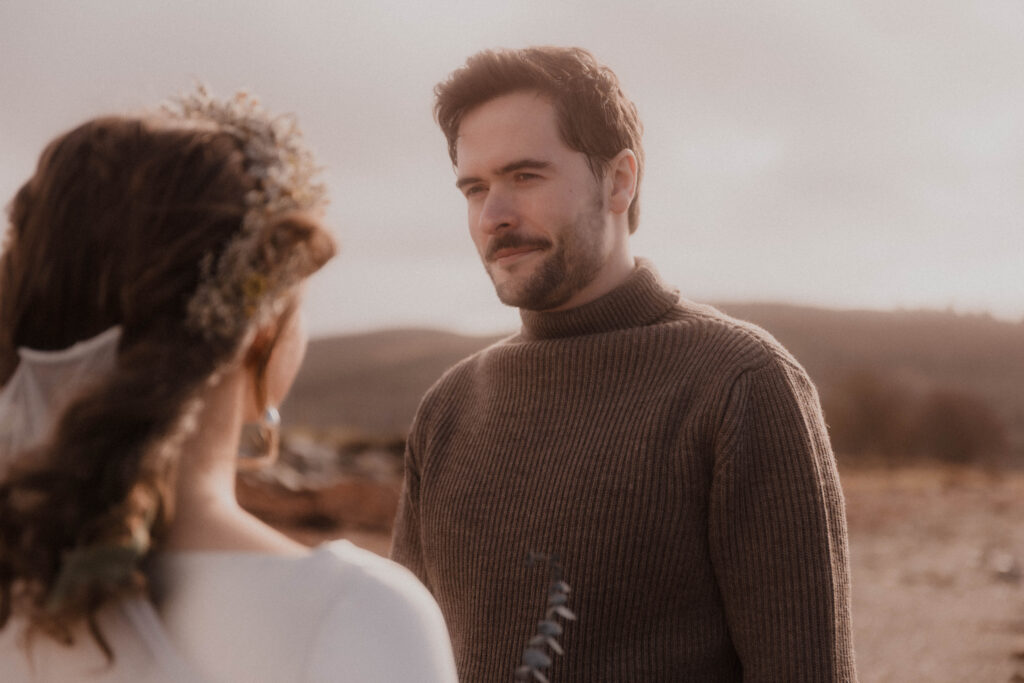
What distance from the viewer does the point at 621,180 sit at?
2.63 metres

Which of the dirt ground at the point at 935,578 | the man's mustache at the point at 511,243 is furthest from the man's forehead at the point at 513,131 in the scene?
the dirt ground at the point at 935,578

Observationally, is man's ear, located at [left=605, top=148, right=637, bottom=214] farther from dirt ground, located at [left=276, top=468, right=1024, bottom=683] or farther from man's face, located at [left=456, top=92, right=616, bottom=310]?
dirt ground, located at [left=276, top=468, right=1024, bottom=683]

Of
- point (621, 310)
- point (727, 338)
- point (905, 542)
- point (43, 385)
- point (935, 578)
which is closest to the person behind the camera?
point (43, 385)

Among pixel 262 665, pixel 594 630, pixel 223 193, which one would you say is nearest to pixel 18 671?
pixel 262 665

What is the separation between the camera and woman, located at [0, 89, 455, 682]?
112cm

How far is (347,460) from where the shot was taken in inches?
489

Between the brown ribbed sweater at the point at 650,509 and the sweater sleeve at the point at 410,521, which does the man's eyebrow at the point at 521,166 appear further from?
the sweater sleeve at the point at 410,521

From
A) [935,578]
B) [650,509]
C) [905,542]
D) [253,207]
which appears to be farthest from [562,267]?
[905,542]

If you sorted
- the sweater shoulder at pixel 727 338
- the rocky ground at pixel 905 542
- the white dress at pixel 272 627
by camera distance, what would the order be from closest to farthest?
1. the white dress at pixel 272 627
2. the sweater shoulder at pixel 727 338
3. the rocky ground at pixel 905 542

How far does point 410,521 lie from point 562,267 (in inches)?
30.8

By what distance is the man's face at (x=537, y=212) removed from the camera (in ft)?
8.03

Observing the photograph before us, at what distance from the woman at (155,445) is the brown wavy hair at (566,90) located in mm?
1379

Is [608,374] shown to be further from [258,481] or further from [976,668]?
[258,481]

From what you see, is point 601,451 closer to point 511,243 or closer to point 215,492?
point 511,243
